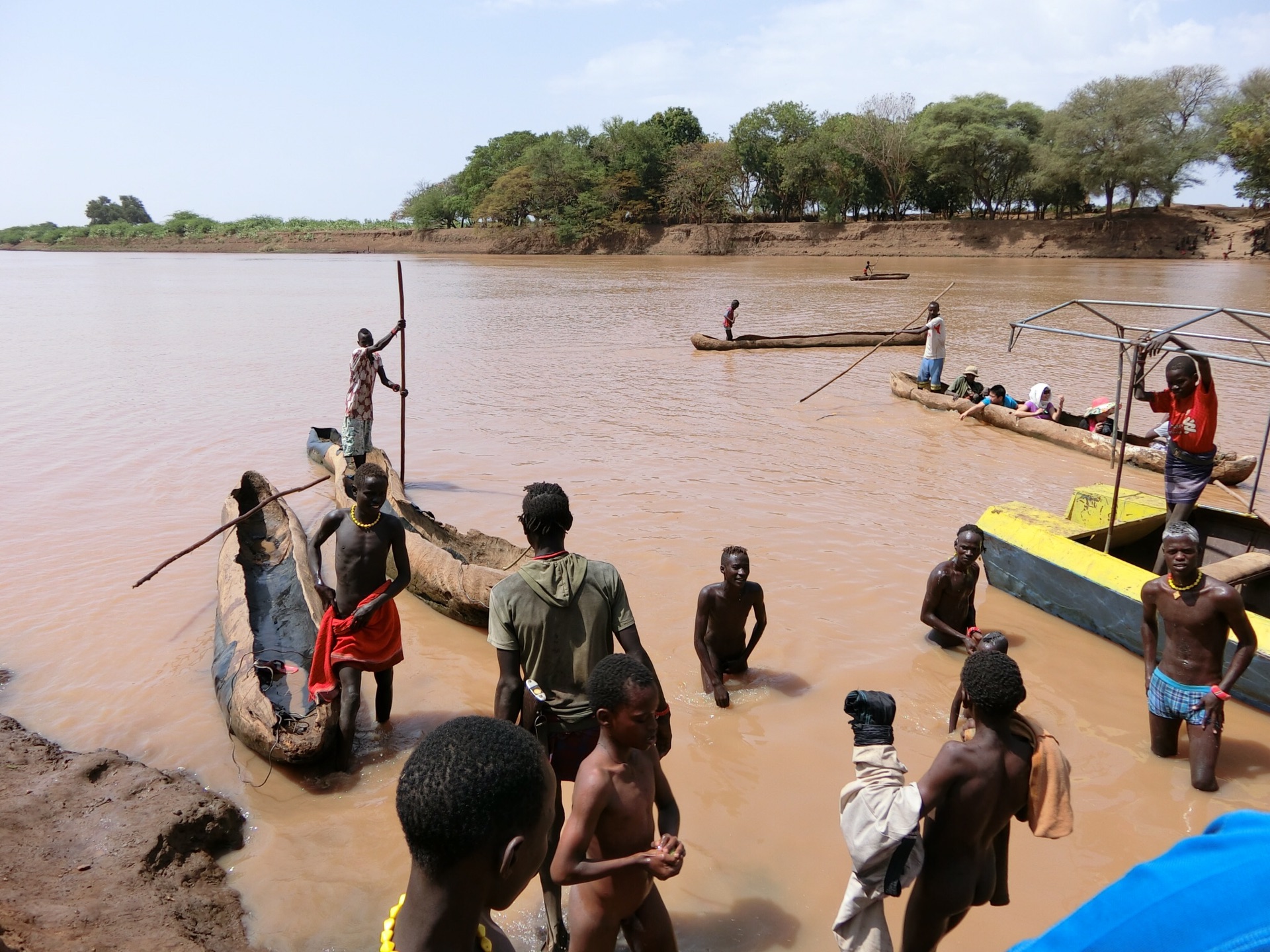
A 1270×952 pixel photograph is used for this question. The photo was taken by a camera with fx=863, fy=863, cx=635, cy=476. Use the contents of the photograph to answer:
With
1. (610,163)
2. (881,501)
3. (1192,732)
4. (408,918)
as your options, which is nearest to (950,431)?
(881,501)

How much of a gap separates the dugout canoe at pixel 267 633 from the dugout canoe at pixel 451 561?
0.64 m

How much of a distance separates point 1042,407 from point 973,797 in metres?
9.66

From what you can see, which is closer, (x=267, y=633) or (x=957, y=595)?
(x=957, y=595)

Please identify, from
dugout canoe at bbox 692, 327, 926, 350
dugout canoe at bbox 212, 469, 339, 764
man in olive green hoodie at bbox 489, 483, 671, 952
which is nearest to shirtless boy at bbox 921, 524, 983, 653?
man in olive green hoodie at bbox 489, 483, 671, 952

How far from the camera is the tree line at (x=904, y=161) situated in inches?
1678

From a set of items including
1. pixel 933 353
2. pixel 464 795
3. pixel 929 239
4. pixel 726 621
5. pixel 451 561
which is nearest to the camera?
pixel 464 795

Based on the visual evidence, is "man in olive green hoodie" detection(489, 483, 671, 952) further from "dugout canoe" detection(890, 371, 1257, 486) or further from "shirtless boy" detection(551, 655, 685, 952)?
"dugout canoe" detection(890, 371, 1257, 486)

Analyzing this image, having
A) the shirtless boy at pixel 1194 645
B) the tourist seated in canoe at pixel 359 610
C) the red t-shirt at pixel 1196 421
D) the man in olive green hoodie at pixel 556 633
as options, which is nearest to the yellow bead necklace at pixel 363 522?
the tourist seated in canoe at pixel 359 610

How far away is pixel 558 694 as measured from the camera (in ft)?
10.2

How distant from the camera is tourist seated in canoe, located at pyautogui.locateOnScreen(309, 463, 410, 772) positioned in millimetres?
4371

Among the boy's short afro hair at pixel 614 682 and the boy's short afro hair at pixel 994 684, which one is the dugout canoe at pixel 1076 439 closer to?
the boy's short afro hair at pixel 994 684

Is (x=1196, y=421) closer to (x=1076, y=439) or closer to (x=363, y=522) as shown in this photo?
(x=1076, y=439)

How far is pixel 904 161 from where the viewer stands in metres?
48.7

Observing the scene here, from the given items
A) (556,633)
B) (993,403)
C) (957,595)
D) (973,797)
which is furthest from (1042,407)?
(556,633)
